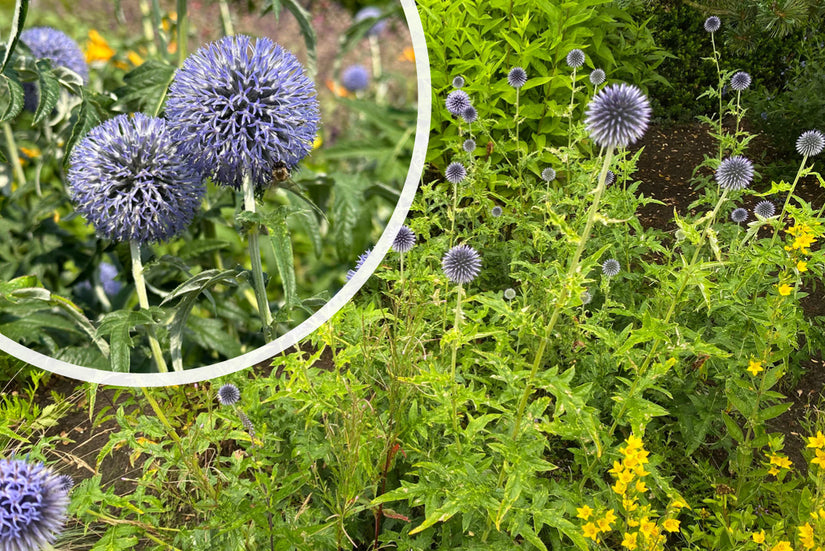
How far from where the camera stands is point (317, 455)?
1391mm

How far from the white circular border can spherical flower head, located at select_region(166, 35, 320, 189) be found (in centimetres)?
17

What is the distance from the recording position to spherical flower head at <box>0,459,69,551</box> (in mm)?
896

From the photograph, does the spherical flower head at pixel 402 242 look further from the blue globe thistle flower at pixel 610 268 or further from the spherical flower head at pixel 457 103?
the spherical flower head at pixel 457 103

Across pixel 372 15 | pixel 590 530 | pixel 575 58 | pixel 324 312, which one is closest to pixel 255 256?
pixel 324 312

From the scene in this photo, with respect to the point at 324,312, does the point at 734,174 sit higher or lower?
higher

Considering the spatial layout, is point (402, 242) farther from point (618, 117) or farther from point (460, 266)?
point (618, 117)

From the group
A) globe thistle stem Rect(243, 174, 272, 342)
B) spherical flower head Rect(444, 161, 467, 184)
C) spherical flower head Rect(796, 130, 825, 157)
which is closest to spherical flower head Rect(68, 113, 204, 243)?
globe thistle stem Rect(243, 174, 272, 342)

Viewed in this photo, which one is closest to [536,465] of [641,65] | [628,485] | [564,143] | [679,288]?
[628,485]

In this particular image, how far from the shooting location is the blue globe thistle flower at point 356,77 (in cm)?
141

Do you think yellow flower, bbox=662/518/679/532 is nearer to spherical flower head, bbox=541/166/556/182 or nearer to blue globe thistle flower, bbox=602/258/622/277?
blue globe thistle flower, bbox=602/258/622/277

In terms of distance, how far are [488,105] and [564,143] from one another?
490 mm

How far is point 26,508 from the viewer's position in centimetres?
91

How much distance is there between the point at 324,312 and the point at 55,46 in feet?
3.30

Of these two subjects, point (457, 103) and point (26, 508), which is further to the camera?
point (457, 103)
